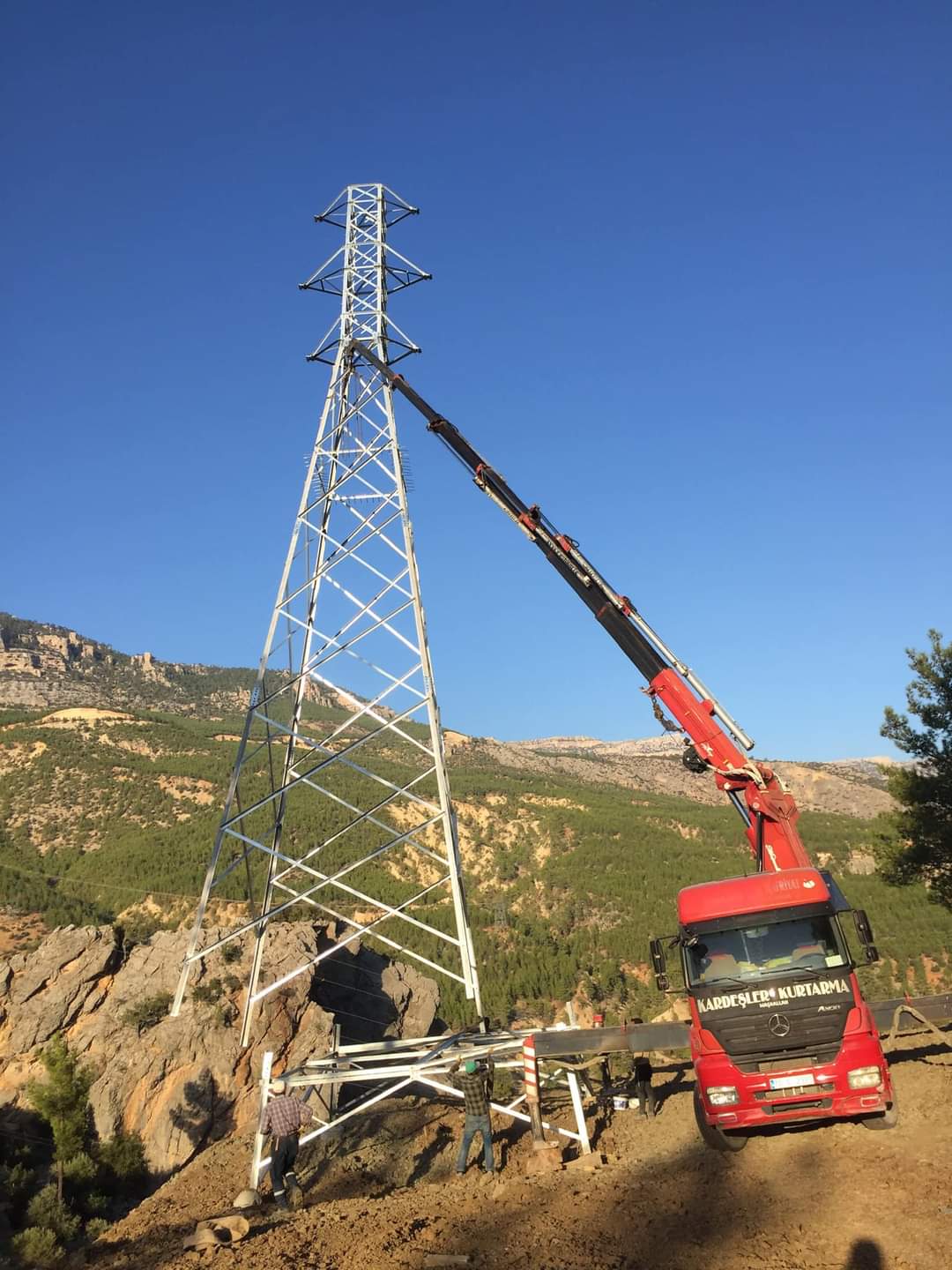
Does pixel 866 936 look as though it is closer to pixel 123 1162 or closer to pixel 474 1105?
pixel 474 1105

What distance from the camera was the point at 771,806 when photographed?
45.5ft

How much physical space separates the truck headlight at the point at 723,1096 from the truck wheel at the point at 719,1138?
55cm

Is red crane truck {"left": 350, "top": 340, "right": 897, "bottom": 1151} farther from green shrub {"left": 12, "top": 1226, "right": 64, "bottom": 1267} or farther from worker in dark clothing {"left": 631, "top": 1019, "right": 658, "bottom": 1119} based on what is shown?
green shrub {"left": 12, "top": 1226, "right": 64, "bottom": 1267}

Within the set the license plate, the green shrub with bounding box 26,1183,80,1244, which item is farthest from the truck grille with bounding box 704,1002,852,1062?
the green shrub with bounding box 26,1183,80,1244

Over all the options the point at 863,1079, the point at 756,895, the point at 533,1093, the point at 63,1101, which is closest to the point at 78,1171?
the point at 63,1101

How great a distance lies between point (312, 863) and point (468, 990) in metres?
49.4

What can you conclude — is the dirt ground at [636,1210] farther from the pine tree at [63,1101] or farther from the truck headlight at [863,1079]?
the pine tree at [63,1101]

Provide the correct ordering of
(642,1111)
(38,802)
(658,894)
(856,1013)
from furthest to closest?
1. (38,802)
2. (658,894)
3. (642,1111)
4. (856,1013)

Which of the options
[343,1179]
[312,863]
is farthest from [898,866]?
[312,863]

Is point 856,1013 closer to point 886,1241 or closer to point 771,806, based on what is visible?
point 886,1241

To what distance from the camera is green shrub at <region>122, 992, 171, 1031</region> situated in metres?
17.8

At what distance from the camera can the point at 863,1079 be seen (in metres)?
9.34

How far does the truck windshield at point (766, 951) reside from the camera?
10.2 meters

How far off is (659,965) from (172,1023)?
11.3 metres
